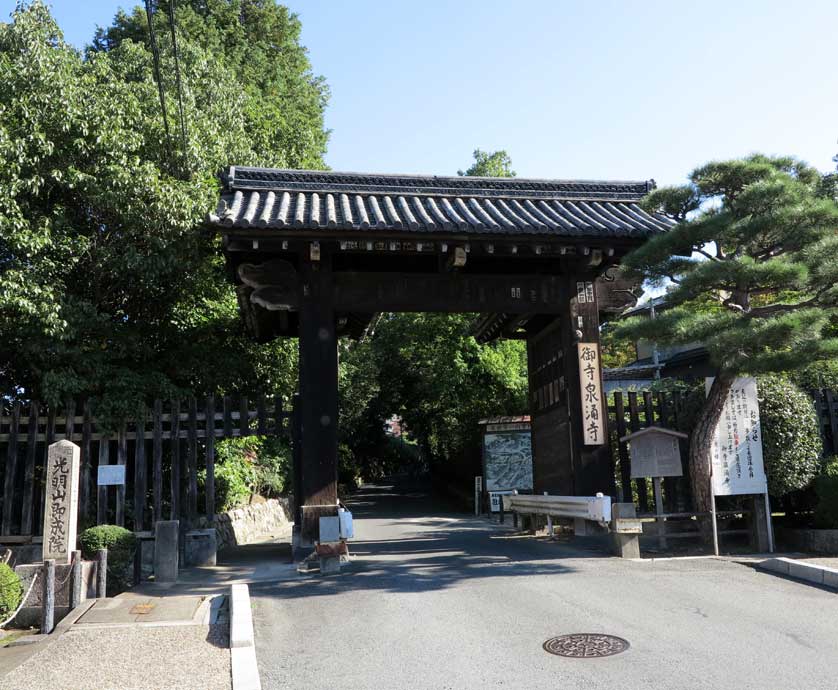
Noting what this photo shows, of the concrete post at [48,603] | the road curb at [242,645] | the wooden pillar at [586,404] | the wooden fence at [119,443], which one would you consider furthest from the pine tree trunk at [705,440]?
the concrete post at [48,603]

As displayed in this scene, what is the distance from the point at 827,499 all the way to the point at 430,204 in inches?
319

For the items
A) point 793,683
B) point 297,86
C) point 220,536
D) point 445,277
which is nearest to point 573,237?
point 445,277

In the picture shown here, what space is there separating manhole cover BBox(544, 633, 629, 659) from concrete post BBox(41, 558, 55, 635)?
575 cm

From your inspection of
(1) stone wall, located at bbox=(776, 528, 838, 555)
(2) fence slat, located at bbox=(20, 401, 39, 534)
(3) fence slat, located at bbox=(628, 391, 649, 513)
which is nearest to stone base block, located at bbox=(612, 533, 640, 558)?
(3) fence slat, located at bbox=(628, 391, 649, 513)

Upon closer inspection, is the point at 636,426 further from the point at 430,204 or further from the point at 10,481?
the point at 10,481

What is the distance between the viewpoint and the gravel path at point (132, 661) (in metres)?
5.52

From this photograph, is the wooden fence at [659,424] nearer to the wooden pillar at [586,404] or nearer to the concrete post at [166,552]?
the wooden pillar at [586,404]

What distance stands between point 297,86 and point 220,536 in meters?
18.8

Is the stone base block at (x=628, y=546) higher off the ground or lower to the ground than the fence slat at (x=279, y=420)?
lower

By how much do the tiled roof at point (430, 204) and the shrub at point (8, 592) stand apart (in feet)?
17.6

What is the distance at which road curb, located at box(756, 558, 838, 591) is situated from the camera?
7.98 m

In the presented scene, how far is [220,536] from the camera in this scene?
51.8 feet

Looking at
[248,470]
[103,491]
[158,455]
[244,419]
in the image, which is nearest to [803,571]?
[244,419]

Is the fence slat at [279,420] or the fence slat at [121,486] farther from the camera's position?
the fence slat at [279,420]
